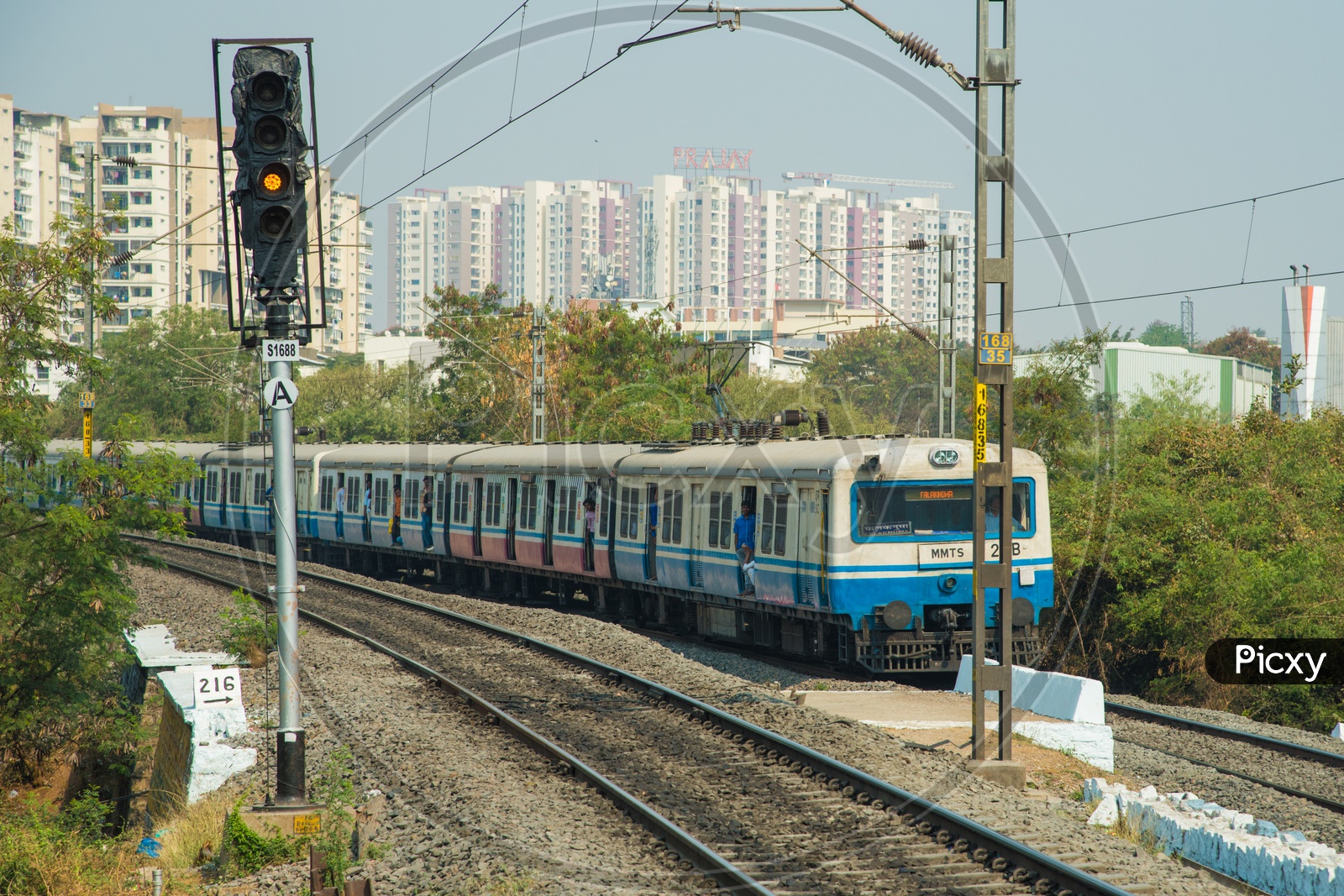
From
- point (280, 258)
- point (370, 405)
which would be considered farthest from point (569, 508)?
point (370, 405)

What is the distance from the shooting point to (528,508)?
25297mm

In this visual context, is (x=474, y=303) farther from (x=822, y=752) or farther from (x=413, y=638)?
(x=822, y=752)

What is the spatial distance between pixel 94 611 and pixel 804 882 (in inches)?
488

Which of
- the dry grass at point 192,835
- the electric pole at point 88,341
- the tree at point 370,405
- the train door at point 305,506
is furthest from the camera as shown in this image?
the tree at point 370,405

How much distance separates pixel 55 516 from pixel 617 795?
10.0 meters

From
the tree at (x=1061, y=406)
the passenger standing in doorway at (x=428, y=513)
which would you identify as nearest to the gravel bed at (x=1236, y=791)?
the tree at (x=1061, y=406)

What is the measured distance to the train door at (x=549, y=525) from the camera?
24438mm

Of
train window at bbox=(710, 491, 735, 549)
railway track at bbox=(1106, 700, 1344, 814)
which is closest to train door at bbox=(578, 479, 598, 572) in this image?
train window at bbox=(710, 491, 735, 549)

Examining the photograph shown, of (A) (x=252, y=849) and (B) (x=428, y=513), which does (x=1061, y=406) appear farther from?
(A) (x=252, y=849)

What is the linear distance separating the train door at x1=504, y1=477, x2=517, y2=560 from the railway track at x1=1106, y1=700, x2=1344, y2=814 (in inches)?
540

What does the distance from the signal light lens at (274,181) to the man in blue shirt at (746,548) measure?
33.1ft

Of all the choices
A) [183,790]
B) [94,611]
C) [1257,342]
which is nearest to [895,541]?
[183,790]

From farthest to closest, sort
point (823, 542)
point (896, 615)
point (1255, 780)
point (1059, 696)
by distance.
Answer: point (823, 542) → point (896, 615) → point (1059, 696) → point (1255, 780)

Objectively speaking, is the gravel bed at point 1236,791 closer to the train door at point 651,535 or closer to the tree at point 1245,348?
the train door at point 651,535
